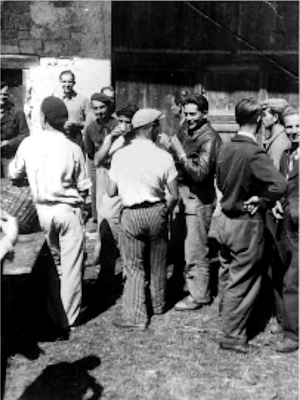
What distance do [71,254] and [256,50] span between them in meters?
5.36

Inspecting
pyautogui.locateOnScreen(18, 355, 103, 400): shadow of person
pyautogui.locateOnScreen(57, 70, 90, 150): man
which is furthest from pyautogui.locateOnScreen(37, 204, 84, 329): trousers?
pyautogui.locateOnScreen(57, 70, 90, 150): man

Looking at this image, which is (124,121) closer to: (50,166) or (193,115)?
(193,115)

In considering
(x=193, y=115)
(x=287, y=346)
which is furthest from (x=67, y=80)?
(x=287, y=346)

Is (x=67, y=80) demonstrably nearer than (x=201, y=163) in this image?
No

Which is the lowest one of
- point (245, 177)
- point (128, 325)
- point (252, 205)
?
point (128, 325)

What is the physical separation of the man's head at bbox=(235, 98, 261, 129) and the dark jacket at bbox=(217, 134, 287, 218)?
0.13m

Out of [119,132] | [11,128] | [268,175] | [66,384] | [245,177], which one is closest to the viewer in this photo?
[66,384]

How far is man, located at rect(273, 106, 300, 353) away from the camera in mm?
5297

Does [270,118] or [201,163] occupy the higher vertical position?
[270,118]

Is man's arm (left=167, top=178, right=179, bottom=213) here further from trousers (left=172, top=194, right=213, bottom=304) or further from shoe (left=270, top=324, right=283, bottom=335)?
shoe (left=270, top=324, right=283, bottom=335)

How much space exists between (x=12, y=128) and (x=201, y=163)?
122 inches

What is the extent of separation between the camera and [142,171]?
18.2ft

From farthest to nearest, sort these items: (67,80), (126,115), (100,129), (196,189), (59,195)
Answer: (67,80)
(100,129)
(126,115)
(196,189)
(59,195)

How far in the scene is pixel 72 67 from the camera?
9.16m
